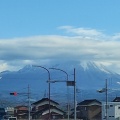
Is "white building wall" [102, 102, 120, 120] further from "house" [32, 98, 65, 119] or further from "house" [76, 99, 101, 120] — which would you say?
"house" [32, 98, 65, 119]

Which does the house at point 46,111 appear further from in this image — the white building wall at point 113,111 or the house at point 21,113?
the white building wall at point 113,111

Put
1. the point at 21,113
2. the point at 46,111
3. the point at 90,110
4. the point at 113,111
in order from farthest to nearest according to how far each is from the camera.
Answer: the point at 21,113 < the point at 90,110 < the point at 113,111 < the point at 46,111

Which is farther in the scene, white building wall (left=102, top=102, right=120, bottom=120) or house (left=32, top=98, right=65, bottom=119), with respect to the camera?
white building wall (left=102, top=102, right=120, bottom=120)

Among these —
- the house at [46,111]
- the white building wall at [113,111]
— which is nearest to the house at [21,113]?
the house at [46,111]

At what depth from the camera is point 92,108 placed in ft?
298

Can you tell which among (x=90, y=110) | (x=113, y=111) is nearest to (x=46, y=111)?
(x=90, y=110)

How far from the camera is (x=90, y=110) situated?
9081 centimetres

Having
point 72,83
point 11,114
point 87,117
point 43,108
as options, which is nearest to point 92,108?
point 87,117

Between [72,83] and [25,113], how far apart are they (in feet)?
135

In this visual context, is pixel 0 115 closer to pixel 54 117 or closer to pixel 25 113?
pixel 25 113

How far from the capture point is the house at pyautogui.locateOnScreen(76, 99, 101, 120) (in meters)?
90.0

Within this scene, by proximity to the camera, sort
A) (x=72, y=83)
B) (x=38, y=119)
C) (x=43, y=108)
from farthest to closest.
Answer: (x=43, y=108)
(x=38, y=119)
(x=72, y=83)

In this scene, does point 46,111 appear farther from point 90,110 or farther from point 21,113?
point 90,110

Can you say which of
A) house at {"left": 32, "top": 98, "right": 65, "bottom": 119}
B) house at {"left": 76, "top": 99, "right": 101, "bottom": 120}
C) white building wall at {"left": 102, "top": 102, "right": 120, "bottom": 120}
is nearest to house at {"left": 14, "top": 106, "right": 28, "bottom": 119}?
house at {"left": 32, "top": 98, "right": 65, "bottom": 119}
